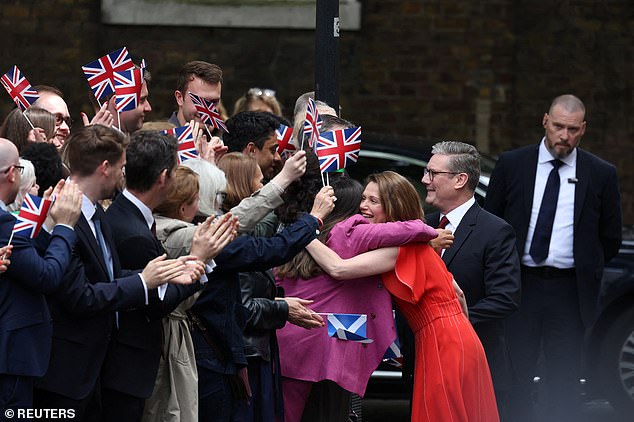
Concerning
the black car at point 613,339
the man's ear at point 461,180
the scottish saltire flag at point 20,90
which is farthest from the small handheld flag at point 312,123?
the black car at point 613,339

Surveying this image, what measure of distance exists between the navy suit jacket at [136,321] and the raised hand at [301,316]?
0.82 meters

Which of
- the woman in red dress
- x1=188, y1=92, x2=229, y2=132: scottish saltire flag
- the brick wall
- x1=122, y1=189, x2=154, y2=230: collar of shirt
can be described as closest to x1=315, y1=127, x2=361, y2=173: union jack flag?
the woman in red dress

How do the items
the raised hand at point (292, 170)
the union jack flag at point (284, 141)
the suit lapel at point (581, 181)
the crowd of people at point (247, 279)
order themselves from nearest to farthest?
the crowd of people at point (247, 279), the raised hand at point (292, 170), the union jack flag at point (284, 141), the suit lapel at point (581, 181)

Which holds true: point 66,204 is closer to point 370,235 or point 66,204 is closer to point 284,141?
point 370,235

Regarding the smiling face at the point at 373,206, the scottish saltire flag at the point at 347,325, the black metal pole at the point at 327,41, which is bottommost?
the scottish saltire flag at the point at 347,325

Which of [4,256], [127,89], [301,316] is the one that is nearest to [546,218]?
[301,316]

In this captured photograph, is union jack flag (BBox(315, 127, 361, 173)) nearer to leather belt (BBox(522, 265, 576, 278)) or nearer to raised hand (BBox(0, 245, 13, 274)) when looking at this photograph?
raised hand (BBox(0, 245, 13, 274))

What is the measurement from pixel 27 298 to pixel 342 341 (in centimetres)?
184

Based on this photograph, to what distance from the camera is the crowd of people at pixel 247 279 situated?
17.8 ft

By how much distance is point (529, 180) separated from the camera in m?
8.45

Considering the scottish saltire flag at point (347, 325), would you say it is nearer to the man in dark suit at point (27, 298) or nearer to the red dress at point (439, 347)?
the red dress at point (439, 347)

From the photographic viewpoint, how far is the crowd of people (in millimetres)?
5426

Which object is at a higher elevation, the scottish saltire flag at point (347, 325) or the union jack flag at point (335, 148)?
the union jack flag at point (335, 148)

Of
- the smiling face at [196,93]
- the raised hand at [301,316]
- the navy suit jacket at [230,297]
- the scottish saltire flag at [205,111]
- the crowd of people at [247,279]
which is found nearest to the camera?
the crowd of people at [247,279]
